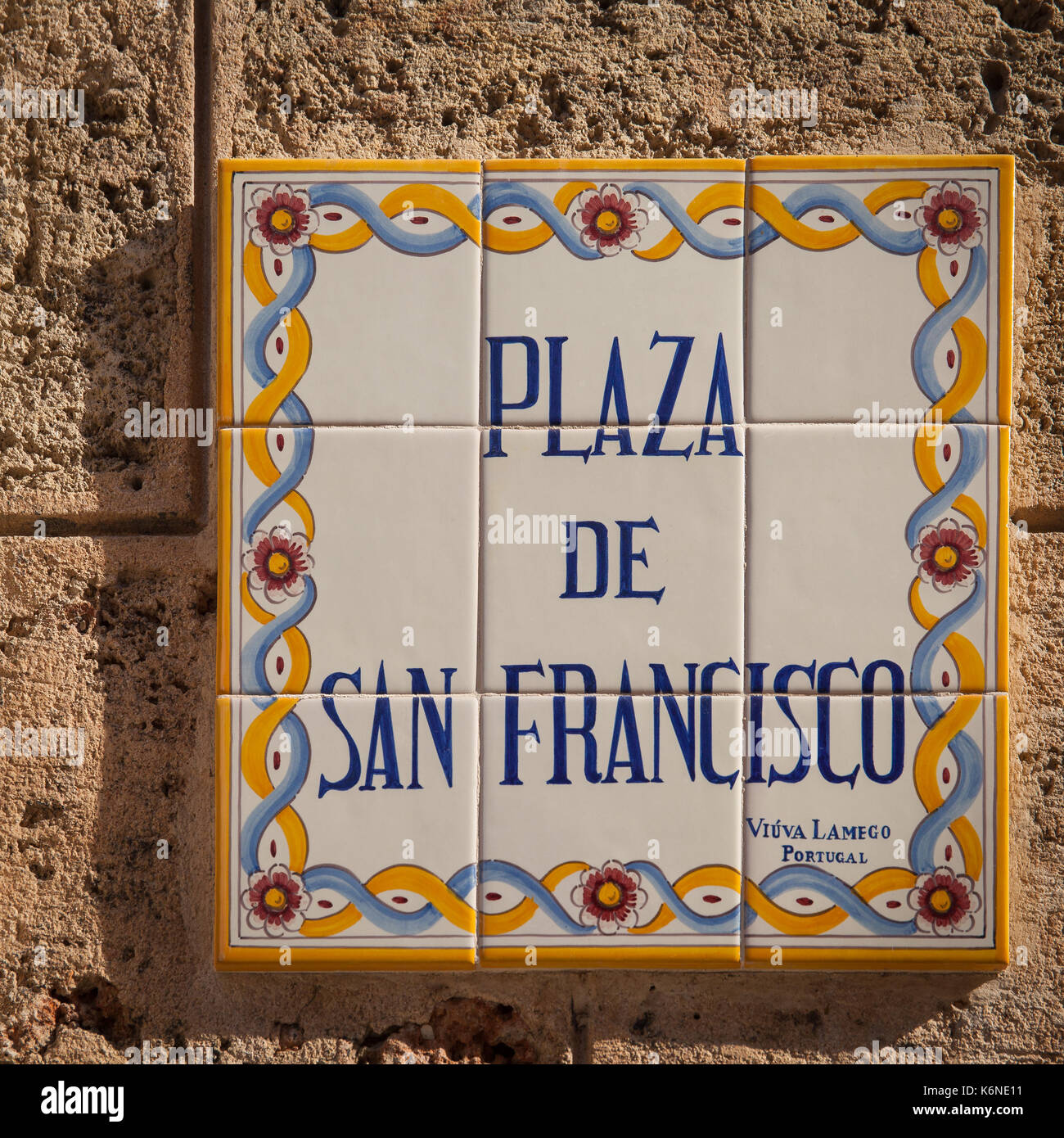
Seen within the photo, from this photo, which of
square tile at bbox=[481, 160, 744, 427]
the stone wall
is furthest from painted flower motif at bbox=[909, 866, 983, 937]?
square tile at bbox=[481, 160, 744, 427]

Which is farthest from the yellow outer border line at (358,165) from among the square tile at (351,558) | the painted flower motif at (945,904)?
the painted flower motif at (945,904)

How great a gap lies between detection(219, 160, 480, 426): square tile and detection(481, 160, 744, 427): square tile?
6 cm

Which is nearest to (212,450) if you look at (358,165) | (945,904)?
(358,165)

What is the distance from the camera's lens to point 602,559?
4.63 feet

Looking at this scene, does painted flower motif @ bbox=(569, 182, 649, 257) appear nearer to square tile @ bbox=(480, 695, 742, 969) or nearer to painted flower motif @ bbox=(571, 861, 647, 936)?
square tile @ bbox=(480, 695, 742, 969)

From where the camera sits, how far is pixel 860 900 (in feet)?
Result: 4.64

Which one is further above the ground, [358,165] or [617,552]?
[358,165]

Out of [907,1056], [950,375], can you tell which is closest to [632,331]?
[950,375]

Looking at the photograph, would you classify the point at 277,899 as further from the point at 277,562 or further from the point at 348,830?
the point at 277,562

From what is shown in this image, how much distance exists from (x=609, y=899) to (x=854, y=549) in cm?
71

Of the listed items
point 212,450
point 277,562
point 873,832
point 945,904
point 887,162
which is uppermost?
point 887,162

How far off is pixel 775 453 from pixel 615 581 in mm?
343

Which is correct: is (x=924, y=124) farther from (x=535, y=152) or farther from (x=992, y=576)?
(x=992, y=576)

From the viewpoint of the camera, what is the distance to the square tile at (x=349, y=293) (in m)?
1.41
